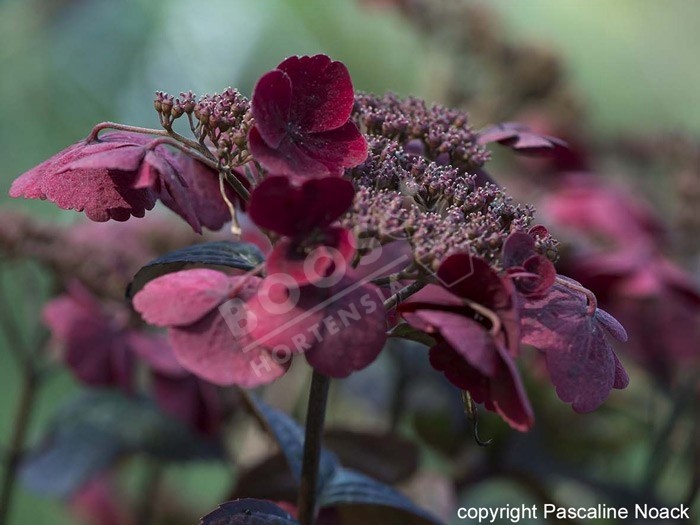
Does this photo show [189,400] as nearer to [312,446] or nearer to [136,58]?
[312,446]

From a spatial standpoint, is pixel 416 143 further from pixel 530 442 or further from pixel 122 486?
pixel 122 486

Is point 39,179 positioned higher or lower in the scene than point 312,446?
higher

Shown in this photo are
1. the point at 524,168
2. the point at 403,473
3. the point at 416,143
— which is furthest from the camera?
the point at 524,168

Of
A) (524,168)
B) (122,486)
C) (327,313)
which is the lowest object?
(122,486)

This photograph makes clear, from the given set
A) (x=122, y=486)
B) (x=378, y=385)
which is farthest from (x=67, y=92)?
(x=378, y=385)

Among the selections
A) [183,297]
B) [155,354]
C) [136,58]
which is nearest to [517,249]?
[183,297]

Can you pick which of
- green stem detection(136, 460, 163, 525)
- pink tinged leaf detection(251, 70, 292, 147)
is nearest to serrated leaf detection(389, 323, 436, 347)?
pink tinged leaf detection(251, 70, 292, 147)
